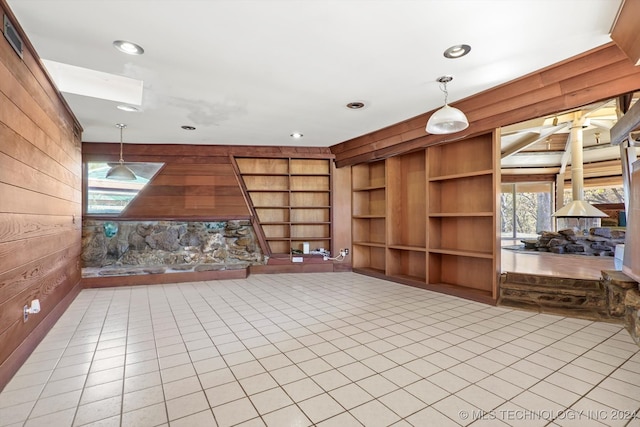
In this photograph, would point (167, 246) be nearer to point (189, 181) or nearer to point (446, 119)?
point (189, 181)

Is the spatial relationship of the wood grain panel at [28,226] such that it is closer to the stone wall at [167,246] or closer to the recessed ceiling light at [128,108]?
the recessed ceiling light at [128,108]

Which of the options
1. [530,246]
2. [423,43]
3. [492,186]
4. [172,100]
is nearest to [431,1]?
[423,43]

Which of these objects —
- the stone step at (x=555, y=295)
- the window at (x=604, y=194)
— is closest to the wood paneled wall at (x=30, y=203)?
the stone step at (x=555, y=295)

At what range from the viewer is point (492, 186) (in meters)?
3.81

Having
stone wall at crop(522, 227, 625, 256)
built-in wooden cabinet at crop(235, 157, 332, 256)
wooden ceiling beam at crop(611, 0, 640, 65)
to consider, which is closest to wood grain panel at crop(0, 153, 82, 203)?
built-in wooden cabinet at crop(235, 157, 332, 256)

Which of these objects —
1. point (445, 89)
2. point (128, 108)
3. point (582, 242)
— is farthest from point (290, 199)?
point (582, 242)

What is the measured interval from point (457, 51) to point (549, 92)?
3.91ft

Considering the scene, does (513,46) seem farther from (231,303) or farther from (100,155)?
(100,155)

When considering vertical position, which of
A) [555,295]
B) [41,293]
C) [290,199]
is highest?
[290,199]

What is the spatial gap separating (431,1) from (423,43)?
46 cm

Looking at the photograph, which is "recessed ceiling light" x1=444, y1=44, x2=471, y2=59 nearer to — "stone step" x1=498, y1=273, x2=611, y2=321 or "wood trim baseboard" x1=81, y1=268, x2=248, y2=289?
"stone step" x1=498, y1=273, x2=611, y2=321

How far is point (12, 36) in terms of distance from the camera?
2.11 meters

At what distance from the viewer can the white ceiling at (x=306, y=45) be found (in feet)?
6.55

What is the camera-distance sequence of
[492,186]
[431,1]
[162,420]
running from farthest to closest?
[492,186] < [431,1] < [162,420]
